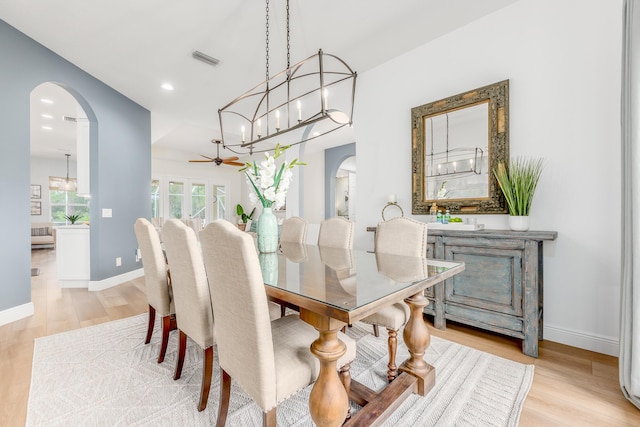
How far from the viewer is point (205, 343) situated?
1419 mm

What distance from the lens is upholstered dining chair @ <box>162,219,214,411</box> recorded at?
1.40 m

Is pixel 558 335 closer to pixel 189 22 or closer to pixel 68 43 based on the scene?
pixel 189 22

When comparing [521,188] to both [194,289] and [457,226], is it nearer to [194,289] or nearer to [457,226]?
[457,226]

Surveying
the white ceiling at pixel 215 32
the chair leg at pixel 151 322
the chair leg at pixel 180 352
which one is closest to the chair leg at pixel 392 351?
the chair leg at pixel 180 352

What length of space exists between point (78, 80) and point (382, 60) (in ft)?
11.7

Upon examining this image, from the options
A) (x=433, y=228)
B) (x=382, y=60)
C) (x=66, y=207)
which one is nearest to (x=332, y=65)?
(x=382, y=60)

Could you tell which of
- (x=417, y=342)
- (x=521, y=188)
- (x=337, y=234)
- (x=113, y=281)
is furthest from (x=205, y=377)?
(x=113, y=281)

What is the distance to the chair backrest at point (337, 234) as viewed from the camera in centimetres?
244

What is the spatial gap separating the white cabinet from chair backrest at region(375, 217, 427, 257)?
394 cm

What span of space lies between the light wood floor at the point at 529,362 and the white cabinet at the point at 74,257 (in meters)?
0.62

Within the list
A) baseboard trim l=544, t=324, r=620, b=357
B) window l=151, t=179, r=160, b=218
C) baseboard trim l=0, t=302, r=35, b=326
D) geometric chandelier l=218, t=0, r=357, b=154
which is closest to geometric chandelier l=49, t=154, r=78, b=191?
window l=151, t=179, r=160, b=218

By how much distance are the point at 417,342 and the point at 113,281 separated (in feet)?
13.5

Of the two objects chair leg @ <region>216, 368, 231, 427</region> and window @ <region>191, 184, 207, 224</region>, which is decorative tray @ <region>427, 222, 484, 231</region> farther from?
window @ <region>191, 184, 207, 224</region>

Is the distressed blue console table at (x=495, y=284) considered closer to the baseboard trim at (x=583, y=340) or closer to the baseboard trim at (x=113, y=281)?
the baseboard trim at (x=583, y=340)
